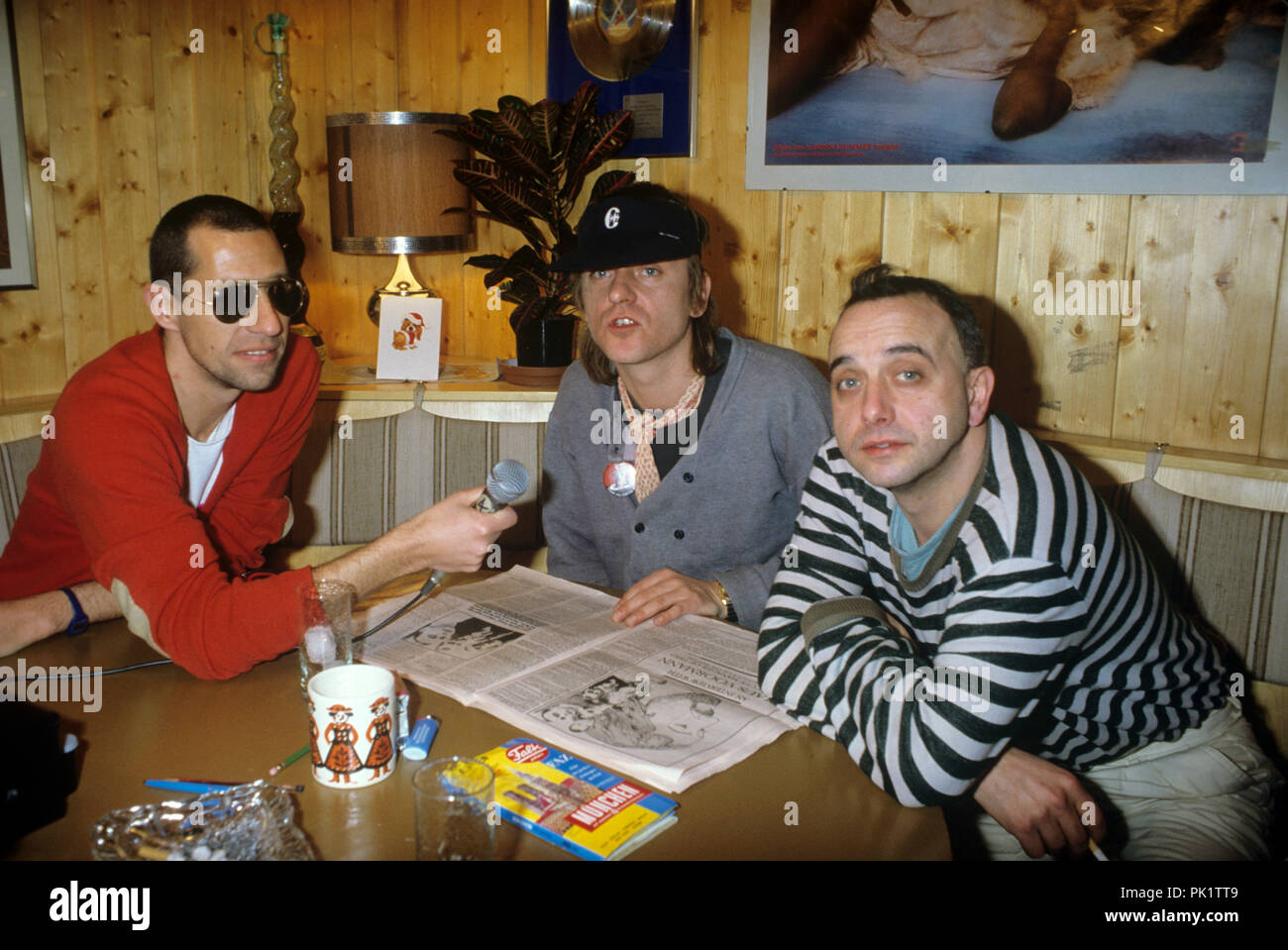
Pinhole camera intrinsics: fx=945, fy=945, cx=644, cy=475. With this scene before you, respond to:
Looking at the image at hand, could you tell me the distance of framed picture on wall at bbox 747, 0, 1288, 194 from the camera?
7.16 ft

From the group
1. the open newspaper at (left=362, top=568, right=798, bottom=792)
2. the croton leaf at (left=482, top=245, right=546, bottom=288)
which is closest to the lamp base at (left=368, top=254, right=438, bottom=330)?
the croton leaf at (left=482, top=245, right=546, bottom=288)

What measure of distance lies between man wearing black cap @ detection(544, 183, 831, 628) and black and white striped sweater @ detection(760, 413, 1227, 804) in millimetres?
415

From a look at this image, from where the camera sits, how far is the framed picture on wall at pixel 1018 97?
2182mm

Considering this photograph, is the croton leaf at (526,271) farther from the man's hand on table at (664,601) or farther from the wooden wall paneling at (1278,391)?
the wooden wall paneling at (1278,391)

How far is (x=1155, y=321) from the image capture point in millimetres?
2377

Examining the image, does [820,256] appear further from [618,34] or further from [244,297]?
[244,297]

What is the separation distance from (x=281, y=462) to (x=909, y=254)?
1746mm

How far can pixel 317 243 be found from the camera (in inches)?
130

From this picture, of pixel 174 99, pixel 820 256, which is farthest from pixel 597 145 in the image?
pixel 174 99

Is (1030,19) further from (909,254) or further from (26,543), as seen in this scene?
(26,543)

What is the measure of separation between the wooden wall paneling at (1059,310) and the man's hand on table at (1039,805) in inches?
59.6

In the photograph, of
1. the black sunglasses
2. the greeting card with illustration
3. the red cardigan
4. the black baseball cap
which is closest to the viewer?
the red cardigan

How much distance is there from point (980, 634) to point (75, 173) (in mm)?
2781

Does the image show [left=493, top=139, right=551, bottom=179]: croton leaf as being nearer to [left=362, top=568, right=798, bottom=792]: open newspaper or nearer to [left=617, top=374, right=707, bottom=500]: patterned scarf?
[left=617, top=374, right=707, bottom=500]: patterned scarf
